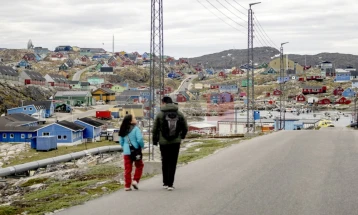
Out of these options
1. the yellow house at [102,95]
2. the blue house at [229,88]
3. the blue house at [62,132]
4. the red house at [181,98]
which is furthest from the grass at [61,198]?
the blue house at [229,88]

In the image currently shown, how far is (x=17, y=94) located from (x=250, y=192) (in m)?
90.1

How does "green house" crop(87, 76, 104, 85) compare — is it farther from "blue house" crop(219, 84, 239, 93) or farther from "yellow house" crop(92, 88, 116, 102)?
"blue house" crop(219, 84, 239, 93)

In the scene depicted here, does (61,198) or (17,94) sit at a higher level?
(17,94)

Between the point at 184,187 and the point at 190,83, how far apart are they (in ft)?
566

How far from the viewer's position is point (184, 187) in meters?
11.1

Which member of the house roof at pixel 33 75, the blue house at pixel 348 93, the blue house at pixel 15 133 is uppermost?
the house roof at pixel 33 75

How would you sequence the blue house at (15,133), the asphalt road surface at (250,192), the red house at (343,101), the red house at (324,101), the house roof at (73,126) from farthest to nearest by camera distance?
the red house at (324,101) < the red house at (343,101) < the blue house at (15,133) < the house roof at (73,126) < the asphalt road surface at (250,192)

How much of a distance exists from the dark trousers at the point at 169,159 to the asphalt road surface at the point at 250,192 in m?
0.29

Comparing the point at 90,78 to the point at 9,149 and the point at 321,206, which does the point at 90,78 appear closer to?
the point at 9,149

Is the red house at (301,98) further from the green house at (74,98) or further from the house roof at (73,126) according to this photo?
the house roof at (73,126)

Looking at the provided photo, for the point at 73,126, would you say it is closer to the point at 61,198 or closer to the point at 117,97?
the point at 61,198

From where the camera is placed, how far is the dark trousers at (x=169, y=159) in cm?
1065

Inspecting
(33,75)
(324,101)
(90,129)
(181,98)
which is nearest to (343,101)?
(324,101)

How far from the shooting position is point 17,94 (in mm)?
94812
